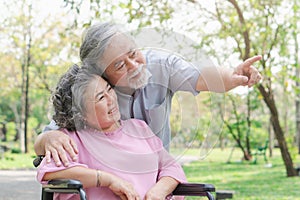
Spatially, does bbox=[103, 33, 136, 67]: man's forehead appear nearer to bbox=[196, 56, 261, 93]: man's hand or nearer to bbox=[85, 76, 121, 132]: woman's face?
bbox=[85, 76, 121, 132]: woman's face

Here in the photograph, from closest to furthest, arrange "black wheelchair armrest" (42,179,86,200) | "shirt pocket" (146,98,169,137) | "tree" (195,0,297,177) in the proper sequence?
"black wheelchair armrest" (42,179,86,200) → "shirt pocket" (146,98,169,137) → "tree" (195,0,297,177)

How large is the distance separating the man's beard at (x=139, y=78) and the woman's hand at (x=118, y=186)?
337 mm

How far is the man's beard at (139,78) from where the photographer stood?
233 cm

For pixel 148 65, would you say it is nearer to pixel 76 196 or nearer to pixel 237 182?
pixel 76 196

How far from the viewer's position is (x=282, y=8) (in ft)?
28.6

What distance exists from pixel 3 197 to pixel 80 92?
5434 mm

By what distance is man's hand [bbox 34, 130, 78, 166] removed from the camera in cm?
Answer: 225

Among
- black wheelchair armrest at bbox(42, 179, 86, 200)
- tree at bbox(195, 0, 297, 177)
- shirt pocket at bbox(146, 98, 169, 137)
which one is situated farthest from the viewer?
tree at bbox(195, 0, 297, 177)

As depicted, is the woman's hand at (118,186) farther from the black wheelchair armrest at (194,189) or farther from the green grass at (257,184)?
the green grass at (257,184)

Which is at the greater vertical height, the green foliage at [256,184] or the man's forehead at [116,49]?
the man's forehead at [116,49]

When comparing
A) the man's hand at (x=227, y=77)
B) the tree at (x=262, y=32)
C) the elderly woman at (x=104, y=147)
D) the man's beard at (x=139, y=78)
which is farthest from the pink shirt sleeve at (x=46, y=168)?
the tree at (x=262, y=32)

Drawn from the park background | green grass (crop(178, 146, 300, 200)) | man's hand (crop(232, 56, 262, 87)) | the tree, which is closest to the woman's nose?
the park background

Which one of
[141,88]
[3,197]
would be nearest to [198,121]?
[141,88]

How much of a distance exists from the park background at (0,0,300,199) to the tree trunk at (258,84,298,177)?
0.5 inches
